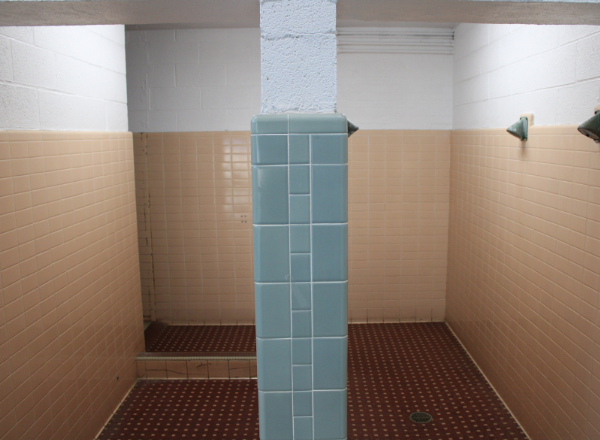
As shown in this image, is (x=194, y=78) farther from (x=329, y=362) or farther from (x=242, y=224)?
(x=329, y=362)

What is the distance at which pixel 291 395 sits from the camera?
6.09 ft

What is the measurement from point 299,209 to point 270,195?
4.3 inches

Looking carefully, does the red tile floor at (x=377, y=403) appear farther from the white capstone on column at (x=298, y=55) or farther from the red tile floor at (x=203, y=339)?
the white capstone on column at (x=298, y=55)

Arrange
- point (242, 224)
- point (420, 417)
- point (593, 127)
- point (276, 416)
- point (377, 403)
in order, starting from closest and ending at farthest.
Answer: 1. point (276, 416)
2. point (593, 127)
3. point (420, 417)
4. point (377, 403)
5. point (242, 224)

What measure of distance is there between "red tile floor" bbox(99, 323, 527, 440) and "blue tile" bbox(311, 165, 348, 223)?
2.46 metres

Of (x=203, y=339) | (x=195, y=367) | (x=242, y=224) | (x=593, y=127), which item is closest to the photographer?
(x=593, y=127)

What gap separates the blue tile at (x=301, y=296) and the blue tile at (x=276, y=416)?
322 millimetres

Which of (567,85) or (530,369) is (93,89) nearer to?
(567,85)

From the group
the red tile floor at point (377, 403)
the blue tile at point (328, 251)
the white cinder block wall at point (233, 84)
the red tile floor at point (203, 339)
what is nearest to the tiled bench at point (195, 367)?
the red tile floor at point (377, 403)

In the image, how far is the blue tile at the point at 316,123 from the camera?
69.2 inches

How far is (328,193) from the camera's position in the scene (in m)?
1.78

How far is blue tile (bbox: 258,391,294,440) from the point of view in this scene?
1.86 meters

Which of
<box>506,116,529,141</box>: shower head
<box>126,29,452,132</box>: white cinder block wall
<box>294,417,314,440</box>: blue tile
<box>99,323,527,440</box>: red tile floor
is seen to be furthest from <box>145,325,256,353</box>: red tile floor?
<box>294,417,314,440</box>: blue tile

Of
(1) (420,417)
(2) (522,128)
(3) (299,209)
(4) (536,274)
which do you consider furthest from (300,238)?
(1) (420,417)
